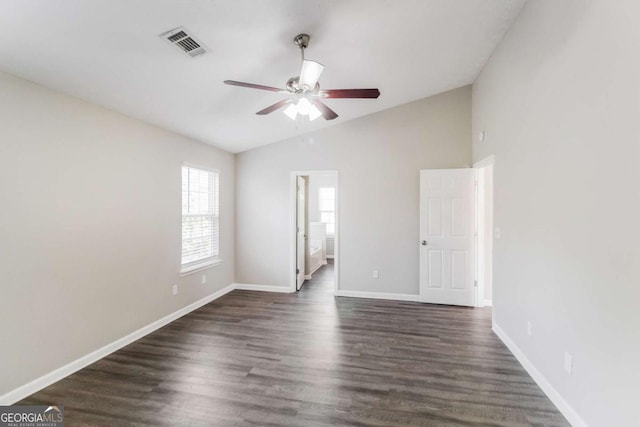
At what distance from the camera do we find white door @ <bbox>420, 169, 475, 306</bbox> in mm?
4453

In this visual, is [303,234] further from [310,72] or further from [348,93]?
[310,72]

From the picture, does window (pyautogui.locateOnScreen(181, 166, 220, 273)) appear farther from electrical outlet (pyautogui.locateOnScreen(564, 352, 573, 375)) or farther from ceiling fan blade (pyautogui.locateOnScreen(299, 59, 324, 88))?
electrical outlet (pyautogui.locateOnScreen(564, 352, 573, 375))

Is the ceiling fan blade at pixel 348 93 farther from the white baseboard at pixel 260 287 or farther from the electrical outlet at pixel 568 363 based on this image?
the white baseboard at pixel 260 287

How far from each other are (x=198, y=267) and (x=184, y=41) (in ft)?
10.3

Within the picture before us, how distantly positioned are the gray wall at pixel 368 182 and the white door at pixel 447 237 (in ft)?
0.53

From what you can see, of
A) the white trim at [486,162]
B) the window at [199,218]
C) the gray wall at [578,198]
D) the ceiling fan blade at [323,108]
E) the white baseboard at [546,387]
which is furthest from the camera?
the window at [199,218]

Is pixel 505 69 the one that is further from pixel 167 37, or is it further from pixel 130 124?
pixel 130 124

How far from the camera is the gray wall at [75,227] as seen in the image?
2.22m

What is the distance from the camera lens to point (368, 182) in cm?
489

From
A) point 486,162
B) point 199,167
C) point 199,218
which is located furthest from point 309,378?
point 486,162

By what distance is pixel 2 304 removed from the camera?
2.15 metres

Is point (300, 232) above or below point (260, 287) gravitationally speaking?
above

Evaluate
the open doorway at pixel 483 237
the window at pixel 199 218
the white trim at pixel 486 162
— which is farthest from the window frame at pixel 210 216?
the open doorway at pixel 483 237

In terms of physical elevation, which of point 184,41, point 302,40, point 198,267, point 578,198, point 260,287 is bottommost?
point 260,287
